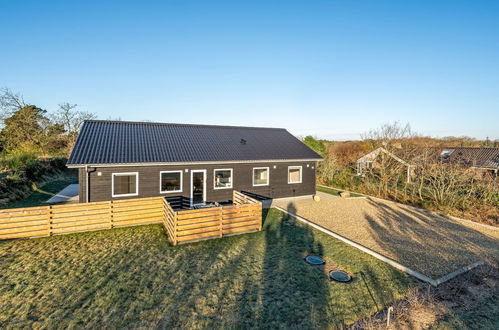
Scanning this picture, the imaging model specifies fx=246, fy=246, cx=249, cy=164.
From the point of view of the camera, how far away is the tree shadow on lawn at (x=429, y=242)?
6.80 metres

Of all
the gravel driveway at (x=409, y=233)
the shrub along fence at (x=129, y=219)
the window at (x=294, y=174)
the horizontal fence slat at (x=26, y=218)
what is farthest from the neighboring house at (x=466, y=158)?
the horizontal fence slat at (x=26, y=218)

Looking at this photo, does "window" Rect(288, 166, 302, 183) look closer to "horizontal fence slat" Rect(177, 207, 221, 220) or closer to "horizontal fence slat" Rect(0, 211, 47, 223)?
"horizontal fence slat" Rect(177, 207, 221, 220)

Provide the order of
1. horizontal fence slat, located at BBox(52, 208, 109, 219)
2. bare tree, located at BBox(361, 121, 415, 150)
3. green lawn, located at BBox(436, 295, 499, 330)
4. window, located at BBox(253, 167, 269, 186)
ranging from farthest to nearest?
bare tree, located at BBox(361, 121, 415, 150), window, located at BBox(253, 167, 269, 186), horizontal fence slat, located at BBox(52, 208, 109, 219), green lawn, located at BBox(436, 295, 499, 330)

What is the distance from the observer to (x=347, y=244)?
26.2ft

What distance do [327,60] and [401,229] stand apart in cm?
1233

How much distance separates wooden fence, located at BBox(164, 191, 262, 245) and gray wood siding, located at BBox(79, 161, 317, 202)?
8.29ft

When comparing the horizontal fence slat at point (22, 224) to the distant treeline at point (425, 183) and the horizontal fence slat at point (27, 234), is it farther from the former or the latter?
the distant treeline at point (425, 183)

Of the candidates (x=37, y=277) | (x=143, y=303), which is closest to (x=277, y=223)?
(x=143, y=303)

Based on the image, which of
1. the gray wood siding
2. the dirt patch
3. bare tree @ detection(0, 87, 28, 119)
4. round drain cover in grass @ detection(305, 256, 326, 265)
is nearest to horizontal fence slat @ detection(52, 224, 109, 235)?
the gray wood siding

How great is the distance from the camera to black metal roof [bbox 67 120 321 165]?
10961 mm

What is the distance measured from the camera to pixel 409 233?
30.2ft

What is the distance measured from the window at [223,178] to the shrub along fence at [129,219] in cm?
345

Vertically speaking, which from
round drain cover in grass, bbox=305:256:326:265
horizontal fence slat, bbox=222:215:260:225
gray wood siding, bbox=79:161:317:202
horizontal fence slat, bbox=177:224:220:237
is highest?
gray wood siding, bbox=79:161:317:202

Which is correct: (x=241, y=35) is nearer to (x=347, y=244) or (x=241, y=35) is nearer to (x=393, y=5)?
(x=393, y=5)
